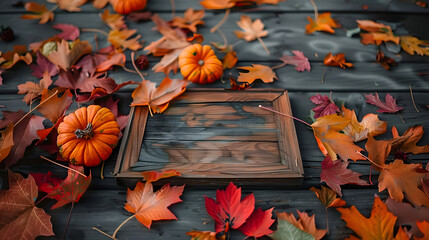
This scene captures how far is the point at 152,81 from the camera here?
1.25 meters

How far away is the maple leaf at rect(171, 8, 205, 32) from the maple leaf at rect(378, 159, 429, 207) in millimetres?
1012

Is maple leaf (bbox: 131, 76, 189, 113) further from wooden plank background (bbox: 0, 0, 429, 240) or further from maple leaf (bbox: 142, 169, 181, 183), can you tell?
maple leaf (bbox: 142, 169, 181, 183)

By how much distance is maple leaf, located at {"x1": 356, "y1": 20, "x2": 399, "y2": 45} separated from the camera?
4.58 feet

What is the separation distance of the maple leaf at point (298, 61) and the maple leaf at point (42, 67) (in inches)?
38.8

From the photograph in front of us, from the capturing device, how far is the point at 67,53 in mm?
1276

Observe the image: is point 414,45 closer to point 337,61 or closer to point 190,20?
point 337,61

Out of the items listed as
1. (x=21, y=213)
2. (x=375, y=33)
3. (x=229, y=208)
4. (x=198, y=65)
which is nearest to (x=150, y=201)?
(x=229, y=208)

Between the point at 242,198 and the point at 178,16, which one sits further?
the point at 178,16

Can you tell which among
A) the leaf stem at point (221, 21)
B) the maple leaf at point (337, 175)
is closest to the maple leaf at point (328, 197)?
the maple leaf at point (337, 175)

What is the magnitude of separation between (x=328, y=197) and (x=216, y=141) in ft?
1.30

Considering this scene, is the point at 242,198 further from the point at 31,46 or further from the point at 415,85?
the point at 31,46

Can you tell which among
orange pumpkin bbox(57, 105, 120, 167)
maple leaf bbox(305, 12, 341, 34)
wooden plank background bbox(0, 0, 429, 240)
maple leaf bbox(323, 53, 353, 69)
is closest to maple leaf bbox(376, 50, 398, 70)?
wooden plank background bbox(0, 0, 429, 240)

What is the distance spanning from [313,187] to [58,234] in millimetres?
773

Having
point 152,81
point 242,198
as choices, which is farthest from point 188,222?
point 152,81
